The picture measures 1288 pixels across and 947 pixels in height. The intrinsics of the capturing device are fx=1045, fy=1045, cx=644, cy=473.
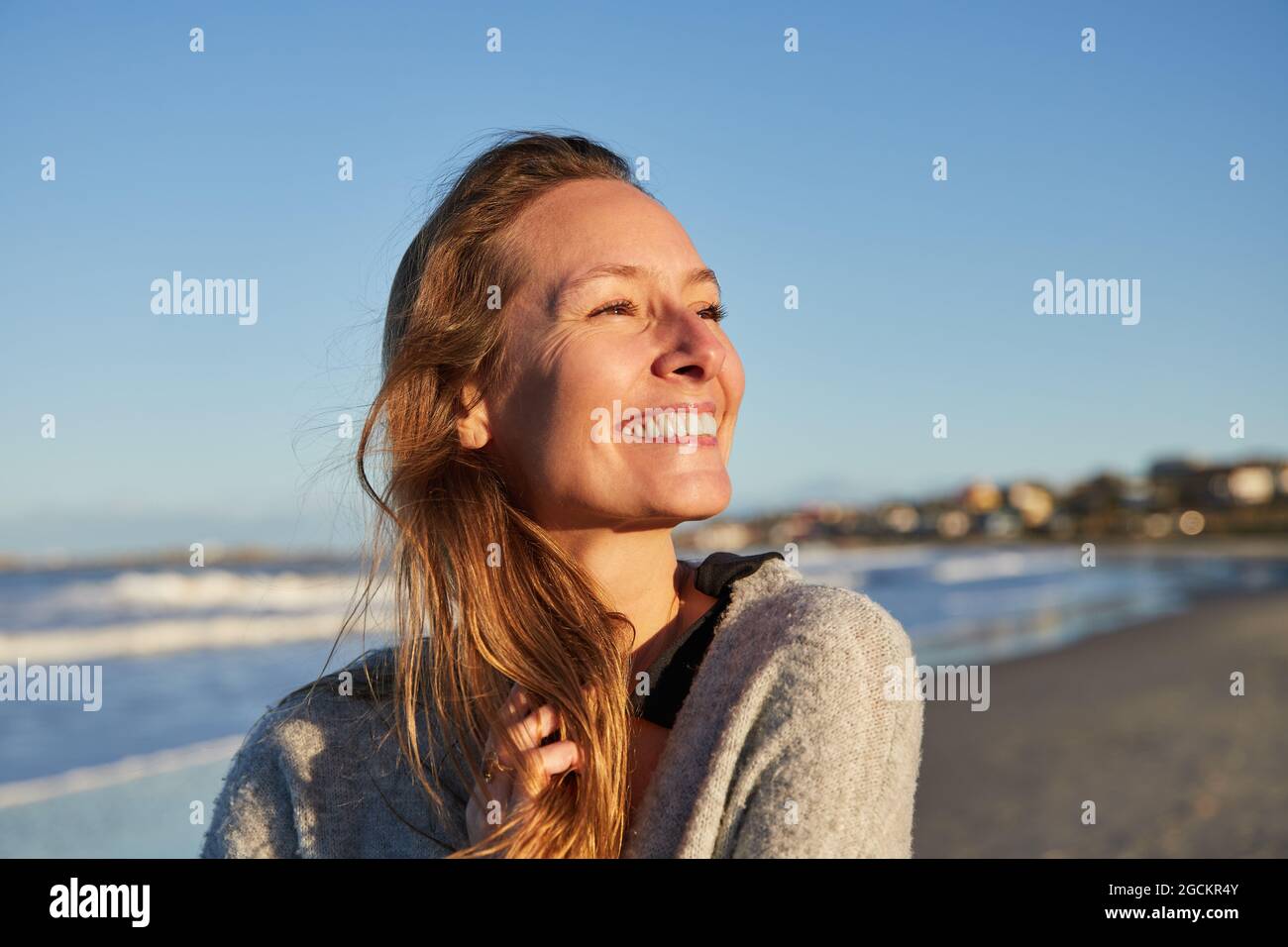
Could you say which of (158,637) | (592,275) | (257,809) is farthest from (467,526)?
(158,637)

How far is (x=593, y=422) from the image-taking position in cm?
193

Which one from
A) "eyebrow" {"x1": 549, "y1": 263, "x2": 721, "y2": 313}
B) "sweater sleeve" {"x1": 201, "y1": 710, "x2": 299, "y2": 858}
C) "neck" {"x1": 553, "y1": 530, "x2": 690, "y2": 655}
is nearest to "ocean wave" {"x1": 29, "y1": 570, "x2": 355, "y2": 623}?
"sweater sleeve" {"x1": 201, "y1": 710, "x2": 299, "y2": 858}

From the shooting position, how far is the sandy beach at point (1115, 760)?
620 centimetres

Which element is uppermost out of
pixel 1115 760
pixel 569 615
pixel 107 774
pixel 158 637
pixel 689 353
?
pixel 689 353

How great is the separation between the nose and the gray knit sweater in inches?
16.2

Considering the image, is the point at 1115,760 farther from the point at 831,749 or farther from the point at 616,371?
the point at 616,371

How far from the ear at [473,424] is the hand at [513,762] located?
0.53 meters

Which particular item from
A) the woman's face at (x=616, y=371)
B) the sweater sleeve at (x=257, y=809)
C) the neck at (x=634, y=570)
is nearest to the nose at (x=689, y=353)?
the woman's face at (x=616, y=371)

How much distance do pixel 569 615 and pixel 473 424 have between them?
459mm

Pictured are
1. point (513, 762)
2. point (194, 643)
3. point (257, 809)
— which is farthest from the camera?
point (194, 643)

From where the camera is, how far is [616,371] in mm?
1906

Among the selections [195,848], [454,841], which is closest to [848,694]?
[454,841]

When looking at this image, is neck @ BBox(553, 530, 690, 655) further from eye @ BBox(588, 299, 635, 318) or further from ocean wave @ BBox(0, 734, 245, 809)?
ocean wave @ BBox(0, 734, 245, 809)

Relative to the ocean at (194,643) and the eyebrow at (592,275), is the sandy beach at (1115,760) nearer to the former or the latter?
the ocean at (194,643)
